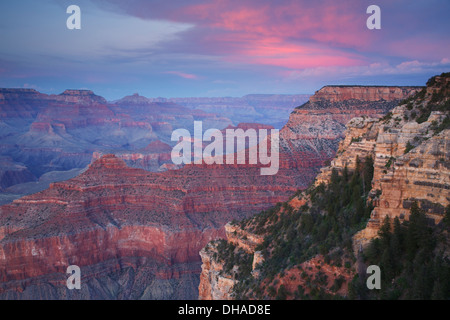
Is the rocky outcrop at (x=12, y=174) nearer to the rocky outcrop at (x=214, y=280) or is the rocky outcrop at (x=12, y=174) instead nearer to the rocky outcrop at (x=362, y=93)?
the rocky outcrop at (x=362, y=93)

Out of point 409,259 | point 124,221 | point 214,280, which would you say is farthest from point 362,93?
point 409,259

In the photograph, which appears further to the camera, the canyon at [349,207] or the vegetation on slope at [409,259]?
the canyon at [349,207]

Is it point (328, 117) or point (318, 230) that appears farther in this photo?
point (328, 117)

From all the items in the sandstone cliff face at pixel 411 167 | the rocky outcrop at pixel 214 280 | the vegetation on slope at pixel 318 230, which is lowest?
the rocky outcrop at pixel 214 280

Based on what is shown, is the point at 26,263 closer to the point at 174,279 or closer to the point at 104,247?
the point at 104,247

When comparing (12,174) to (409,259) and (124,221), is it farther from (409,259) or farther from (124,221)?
(409,259)

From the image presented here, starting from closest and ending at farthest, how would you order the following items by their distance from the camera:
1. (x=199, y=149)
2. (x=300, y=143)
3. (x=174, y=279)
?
(x=174, y=279) → (x=300, y=143) → (x=199, y=149)

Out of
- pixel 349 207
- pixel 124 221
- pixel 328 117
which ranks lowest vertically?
pixel 124 221

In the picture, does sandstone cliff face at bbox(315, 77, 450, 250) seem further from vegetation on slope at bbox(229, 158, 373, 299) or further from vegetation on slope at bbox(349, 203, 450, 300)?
vegetation on slope at bbox(229, 158, 373, 299)

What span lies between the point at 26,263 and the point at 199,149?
397ft

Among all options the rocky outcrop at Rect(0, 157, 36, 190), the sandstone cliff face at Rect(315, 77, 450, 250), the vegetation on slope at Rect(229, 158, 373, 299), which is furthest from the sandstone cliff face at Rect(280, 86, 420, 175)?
the rocky outcrop at Rect(0, 157, 36, 190)

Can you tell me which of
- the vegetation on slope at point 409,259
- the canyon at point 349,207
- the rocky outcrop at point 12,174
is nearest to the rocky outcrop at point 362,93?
the canyon at point 349,207

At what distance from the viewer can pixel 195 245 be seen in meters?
67.2
